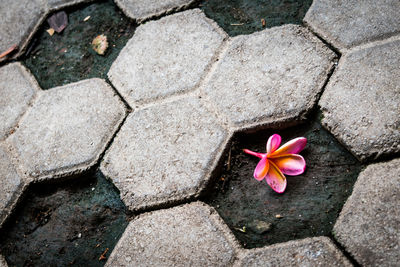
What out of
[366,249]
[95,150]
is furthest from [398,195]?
[95,150]

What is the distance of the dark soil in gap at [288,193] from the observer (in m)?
0.95

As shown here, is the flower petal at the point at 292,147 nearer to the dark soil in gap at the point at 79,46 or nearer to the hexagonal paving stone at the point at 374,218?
the hexagonal paving stone at the point at 374,218

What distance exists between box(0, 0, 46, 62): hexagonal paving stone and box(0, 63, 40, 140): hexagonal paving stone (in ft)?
0.42

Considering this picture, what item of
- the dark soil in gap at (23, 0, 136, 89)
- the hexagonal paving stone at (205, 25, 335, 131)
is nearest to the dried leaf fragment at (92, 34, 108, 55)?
the dark soil in gap at (23, 0, 136, 89)

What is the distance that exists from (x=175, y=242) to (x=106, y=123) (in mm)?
487

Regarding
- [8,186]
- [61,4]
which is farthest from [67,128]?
[61,4]

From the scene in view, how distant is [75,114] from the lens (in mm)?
1273

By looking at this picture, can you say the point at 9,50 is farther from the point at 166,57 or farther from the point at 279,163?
the point at 279,163

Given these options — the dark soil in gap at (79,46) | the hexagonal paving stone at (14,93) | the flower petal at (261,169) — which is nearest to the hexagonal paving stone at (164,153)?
the flower petal at (261,169)

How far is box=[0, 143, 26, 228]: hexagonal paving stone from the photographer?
1146 millimetres

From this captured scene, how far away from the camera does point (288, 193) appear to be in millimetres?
998

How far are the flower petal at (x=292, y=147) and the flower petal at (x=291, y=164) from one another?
0.01 m

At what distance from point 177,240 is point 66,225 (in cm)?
40

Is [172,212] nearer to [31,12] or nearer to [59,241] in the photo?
[59,241]
